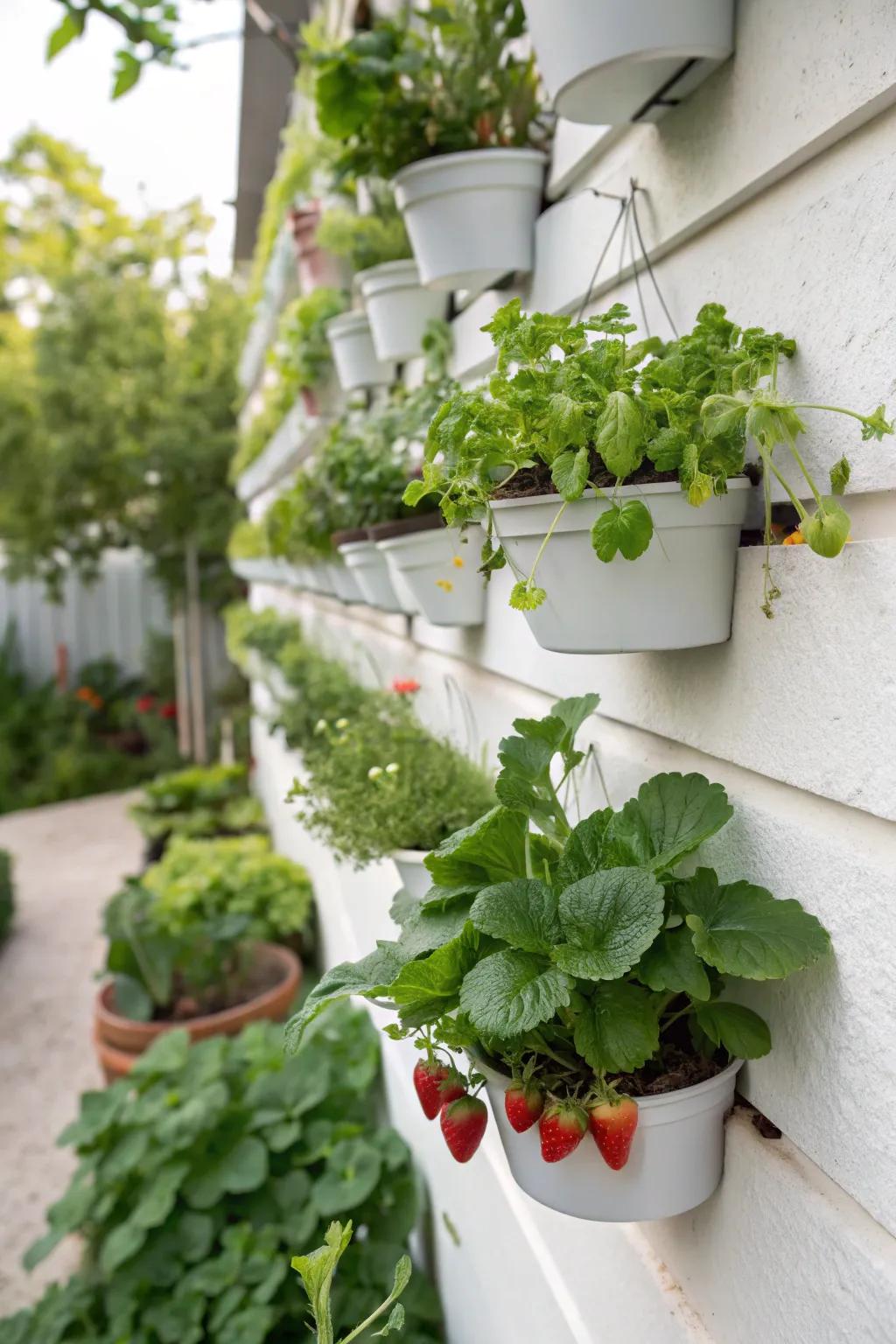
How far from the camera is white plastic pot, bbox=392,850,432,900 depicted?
5.31ft

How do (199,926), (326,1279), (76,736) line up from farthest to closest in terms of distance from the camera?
(76,736) < (199,926) < (326,1279)

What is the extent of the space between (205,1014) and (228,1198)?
123 cm

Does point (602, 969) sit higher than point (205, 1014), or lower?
higher

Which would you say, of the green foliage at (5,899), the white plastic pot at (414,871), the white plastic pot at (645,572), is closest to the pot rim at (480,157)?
the white plastic pot at (645,572)

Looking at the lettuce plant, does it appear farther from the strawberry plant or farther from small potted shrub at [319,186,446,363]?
small potted shrub at [319,186,446,363]

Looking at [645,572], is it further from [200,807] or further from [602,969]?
[200,807]

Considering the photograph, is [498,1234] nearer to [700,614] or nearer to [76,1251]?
[700,614]

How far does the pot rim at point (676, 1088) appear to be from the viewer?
88 cm

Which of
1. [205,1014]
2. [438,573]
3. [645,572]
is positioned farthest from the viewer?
[205,1014]

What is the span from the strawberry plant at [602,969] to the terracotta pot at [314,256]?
211 cm

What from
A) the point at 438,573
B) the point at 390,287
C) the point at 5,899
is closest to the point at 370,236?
the point at 390,287

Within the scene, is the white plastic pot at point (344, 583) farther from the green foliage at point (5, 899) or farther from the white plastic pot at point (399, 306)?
the green foliage at point (5, 899)

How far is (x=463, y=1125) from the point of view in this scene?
3.08 ft

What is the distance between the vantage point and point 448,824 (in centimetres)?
168
